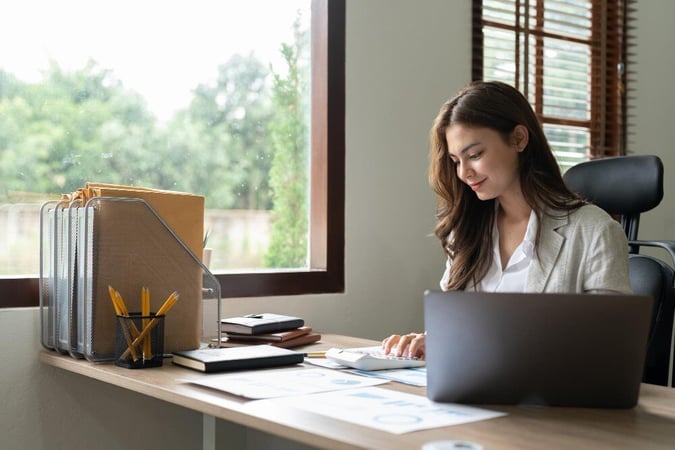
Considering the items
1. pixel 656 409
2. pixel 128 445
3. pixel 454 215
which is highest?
pixel 454 215

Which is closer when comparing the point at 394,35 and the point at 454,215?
the point at 454,215

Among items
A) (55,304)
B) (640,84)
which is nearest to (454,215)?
(55,304)

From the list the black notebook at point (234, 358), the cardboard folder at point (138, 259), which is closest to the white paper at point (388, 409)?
the black notebook at point (234, 358)

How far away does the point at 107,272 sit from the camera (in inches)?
75.9

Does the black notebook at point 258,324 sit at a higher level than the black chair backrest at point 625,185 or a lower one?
lower

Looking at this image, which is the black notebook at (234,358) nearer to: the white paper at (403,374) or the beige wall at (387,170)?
the white paper at (403,374)

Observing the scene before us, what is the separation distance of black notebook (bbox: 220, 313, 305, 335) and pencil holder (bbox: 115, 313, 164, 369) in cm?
39

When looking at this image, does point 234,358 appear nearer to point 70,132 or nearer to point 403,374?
point 403,374

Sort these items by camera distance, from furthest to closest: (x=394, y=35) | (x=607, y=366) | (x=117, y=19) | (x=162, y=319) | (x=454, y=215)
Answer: (x=394, y=35) → (x=117, y=19) → (x=454, y=215) → (x=162, y=319) → (x=607, y=366)

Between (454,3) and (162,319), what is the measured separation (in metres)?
1.77

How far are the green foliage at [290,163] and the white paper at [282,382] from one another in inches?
39.8

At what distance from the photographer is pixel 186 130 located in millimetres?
Answer: 2604

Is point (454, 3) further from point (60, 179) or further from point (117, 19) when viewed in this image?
point (60, 179)

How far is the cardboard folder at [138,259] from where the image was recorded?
6.28ft
